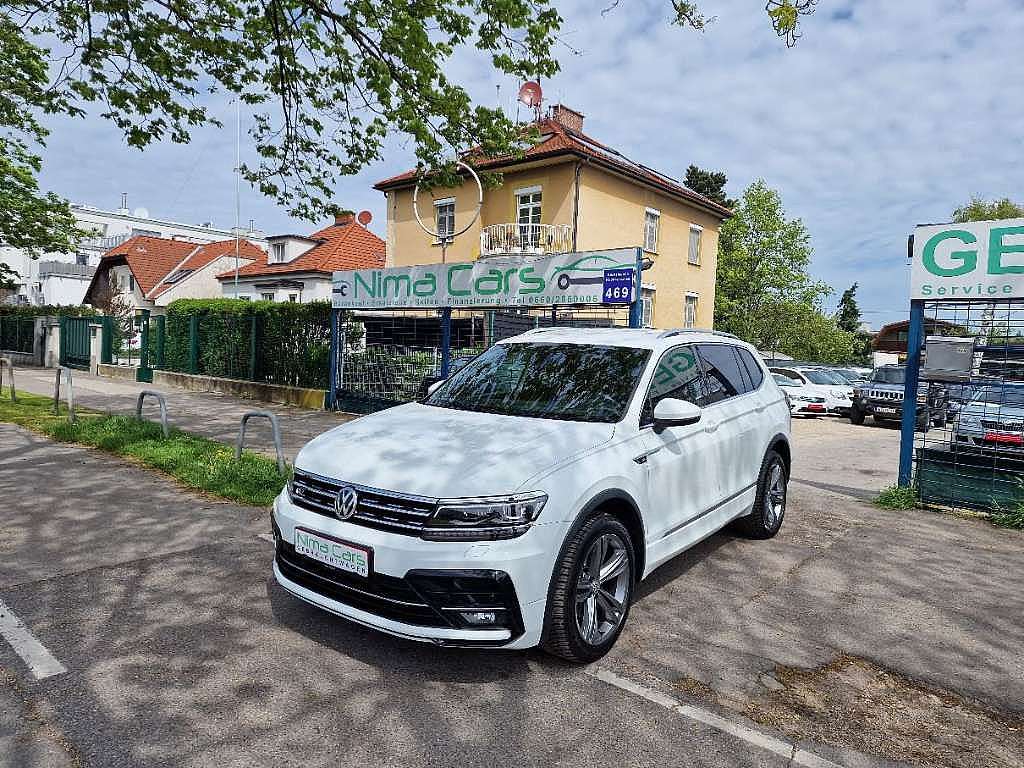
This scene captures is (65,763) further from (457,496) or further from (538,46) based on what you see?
(538,46)

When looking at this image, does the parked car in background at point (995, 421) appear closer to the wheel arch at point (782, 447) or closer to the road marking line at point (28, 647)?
the wheel arch at point (782, 447)

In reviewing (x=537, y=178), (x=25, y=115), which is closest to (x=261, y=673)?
(x=25, y=115)

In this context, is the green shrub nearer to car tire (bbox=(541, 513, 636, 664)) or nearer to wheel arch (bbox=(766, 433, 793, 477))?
wheel arch (bbox=(766, 433, 793, 477))

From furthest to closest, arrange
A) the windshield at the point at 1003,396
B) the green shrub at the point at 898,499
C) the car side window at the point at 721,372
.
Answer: the green shrub at the point at 898,499
the windshield at the point at 1003,396
the car side window at the point at 721,372

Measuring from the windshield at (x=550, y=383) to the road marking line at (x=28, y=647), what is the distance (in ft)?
8.23

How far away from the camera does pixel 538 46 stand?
30.6ft

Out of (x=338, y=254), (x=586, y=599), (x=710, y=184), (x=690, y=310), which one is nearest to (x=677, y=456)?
(x=586, y=599)

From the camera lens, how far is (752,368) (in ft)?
20.0

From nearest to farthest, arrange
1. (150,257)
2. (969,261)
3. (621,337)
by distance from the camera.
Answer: (621,337)
(969,261)
(150,257)

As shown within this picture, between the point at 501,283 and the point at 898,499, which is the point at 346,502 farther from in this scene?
the point at 501,283

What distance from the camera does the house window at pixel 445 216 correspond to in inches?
1094

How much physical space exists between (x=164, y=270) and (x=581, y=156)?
33.8 metres

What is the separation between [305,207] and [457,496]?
962 centimetres

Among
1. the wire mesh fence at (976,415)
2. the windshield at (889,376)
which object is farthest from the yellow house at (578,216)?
the wire mesh fence at (976,415)
